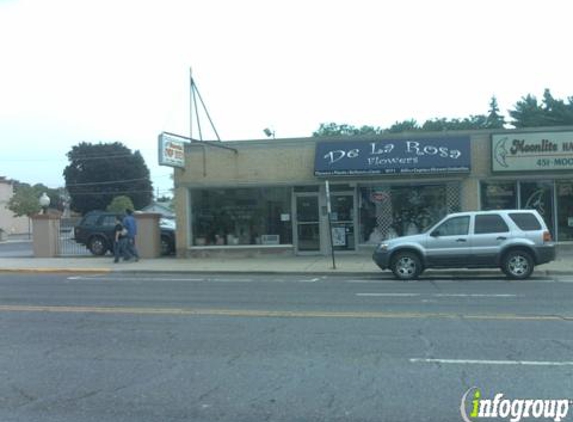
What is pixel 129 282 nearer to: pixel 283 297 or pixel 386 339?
pixel 283 297

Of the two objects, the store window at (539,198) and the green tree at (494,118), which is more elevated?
the green tree at (494,118)

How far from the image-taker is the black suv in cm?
2445

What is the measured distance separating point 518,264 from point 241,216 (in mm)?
10073

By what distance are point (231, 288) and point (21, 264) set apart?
10.4 metres

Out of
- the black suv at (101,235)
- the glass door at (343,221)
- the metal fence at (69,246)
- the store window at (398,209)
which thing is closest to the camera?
the store window at (398,209)

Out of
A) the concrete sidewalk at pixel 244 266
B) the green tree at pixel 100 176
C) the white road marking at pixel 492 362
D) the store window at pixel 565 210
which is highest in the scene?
the green tree at pixel 100 176

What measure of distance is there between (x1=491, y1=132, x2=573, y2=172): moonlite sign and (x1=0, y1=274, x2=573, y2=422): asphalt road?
8664 mm

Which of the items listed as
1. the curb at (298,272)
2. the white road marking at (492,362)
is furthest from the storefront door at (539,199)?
the white road marking at (492,362)

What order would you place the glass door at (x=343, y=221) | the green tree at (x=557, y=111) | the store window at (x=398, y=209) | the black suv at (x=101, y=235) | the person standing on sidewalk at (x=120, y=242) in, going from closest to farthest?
the person standing on sidewalk at (x=120, y=242) < the store window at (x=398, y=209) < the glass door at (x=343, y=221) < the black suv at (x=101, y=235) < the green tree at (x=557, y=111)

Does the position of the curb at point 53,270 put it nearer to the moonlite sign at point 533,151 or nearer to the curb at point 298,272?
the curb at point 298,272

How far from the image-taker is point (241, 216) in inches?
891

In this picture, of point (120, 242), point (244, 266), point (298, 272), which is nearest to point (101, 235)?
point (120, 242)

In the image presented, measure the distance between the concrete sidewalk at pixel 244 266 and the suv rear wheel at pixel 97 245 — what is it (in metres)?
1.22

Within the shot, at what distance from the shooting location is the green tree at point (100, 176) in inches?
3123
